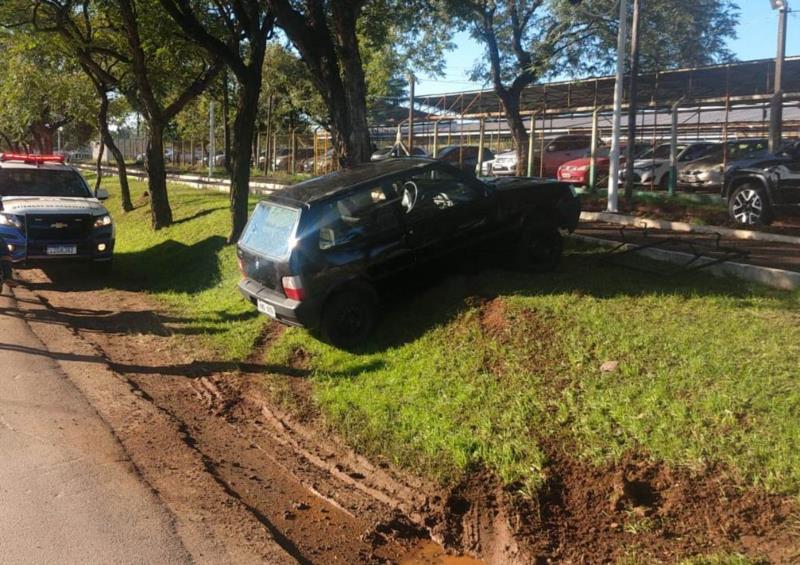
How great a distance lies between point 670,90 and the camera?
74.4 feet

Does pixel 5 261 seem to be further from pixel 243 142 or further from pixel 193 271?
pixel 243 142

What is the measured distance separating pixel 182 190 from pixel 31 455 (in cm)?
1855

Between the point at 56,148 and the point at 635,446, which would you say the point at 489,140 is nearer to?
the point at 635,446

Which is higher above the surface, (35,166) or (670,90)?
(670,90)

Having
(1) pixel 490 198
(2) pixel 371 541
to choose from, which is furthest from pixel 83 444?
(1) pixel 490 198

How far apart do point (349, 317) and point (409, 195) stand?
141 centimetres

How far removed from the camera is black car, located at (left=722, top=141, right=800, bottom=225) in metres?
10.3

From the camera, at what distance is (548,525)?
432cm

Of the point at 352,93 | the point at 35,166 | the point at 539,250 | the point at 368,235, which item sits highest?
the point at 352,93

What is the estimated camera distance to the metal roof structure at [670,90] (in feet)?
62.7

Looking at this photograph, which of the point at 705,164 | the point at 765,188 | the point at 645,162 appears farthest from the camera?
the point at 645,162

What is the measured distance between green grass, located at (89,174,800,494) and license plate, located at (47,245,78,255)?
4384mm

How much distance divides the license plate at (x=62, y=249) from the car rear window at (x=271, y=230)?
5169mm

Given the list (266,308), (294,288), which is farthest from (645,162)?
(294,288)
